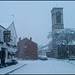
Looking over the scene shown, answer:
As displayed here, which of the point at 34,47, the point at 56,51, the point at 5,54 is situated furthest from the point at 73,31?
the point at 5,54

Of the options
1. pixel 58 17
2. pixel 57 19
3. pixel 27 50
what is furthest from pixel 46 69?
pixel 58 17

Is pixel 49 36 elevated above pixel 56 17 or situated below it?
below

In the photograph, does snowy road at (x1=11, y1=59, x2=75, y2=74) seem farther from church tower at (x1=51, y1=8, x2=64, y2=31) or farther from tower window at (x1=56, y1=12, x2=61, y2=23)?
tower window at (x1=56, y1=12, x2=61, y2=23)

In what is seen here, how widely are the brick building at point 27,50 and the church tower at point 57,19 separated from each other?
15.4 m

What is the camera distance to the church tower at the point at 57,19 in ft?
283

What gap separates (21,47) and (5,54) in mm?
43111

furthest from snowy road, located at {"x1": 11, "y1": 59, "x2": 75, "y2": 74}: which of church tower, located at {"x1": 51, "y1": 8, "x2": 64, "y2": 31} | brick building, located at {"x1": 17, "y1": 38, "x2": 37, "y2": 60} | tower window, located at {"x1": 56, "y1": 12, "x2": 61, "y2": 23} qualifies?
tower window, located at {"x1": 56, "y1": 12, "x2": 61, "y2": 23}

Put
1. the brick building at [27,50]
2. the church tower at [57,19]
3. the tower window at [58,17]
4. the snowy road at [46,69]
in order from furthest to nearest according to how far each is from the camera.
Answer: the tower window at [58,17], the church tower at [57,19], the brick building at [27,50], the snowy road at [46,69]

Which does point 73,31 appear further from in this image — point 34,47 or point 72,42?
point 34,47

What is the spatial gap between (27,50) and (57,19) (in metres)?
21.4

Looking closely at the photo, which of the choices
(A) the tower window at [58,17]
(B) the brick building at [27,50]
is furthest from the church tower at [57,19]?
(B) the brick building at [27,50]

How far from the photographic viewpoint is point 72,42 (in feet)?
248

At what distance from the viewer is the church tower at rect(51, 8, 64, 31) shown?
8638 cm

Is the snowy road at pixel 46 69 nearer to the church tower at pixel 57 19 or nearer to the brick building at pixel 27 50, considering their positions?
the brick building at pixel 27 50
